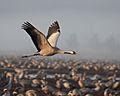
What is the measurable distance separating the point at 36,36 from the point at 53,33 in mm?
2094

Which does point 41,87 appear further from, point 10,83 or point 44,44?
point 44,44

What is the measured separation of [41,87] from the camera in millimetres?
26828

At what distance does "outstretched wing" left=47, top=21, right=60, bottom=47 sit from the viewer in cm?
1942

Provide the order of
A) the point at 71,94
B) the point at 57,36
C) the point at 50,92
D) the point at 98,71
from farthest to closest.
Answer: the point at 98,71 → the point at 50,92 → the point at 71,94 → the point at 57,36

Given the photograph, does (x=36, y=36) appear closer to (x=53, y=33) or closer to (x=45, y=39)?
(x=45, y=39)

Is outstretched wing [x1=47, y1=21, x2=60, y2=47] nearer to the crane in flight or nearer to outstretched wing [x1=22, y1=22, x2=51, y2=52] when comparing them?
the crane in flight

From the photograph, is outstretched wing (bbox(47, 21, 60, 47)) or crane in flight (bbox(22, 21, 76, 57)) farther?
outstretched wing (bbox(47, 21, 60, 47))

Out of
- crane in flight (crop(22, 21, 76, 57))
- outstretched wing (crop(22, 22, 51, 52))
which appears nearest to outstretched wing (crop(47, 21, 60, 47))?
crane in flight (crop(22, 21, 76, 57))

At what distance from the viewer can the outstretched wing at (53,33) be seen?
765 inches

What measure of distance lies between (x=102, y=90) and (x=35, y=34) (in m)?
9.44

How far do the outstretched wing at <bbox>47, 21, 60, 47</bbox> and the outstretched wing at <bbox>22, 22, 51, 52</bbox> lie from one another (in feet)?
2.75

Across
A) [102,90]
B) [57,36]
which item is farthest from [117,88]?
[57,36]

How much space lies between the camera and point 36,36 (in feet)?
58.2

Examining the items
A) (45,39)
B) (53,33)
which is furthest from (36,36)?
(53,33)
